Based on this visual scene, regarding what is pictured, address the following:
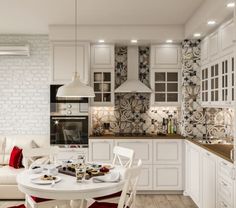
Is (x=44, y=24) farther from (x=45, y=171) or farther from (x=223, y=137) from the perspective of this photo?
(x=223, y=137)

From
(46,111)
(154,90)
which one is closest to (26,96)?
(46,111)

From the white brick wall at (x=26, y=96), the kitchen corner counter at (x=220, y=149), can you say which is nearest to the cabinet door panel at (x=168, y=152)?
the kitchen corner counter at (x=220, y=149)

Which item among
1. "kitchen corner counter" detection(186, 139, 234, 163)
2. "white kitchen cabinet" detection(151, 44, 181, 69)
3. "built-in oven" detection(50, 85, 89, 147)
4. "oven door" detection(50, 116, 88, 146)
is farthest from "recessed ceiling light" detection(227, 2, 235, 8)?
"oven door" detection(50, 116, 88, 146)

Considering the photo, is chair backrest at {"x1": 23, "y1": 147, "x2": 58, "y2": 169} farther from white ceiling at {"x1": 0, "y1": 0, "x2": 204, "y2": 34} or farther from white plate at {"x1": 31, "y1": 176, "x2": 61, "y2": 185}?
white ceiling at {"x1": 0, "y1": 0, "x2": 204, "y2": 34}

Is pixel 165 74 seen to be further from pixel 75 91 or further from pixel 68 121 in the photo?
pixel 75 91

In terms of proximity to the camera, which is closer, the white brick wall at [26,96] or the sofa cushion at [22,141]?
the sofa cushion at [22,141]

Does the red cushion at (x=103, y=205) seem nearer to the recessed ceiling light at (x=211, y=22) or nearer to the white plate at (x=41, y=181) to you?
the white plate at (x=41, y=181)

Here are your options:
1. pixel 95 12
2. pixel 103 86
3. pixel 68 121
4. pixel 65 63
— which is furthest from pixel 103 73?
pixel 95 12

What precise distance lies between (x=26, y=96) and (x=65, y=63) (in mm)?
1130

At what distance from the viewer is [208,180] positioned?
4.05 metres

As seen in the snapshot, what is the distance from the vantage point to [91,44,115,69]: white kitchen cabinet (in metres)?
5.70

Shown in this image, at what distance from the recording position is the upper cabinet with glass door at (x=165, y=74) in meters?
5.70

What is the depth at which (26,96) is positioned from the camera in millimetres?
6059

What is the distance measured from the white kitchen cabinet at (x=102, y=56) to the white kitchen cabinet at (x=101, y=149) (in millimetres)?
1319
